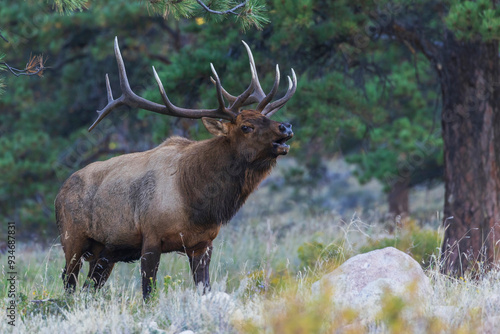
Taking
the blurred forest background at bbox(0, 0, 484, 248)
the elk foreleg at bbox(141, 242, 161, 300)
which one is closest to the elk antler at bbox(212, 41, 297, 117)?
the blurred forest background at bbox(0, 0, 484, 248)

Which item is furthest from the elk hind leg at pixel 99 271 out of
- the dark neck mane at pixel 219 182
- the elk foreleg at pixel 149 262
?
the dark neck mane at pixel 219 182

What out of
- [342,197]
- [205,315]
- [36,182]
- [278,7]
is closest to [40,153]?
[36,182]

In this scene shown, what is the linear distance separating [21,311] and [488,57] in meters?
5.81

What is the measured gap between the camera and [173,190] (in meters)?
5.97

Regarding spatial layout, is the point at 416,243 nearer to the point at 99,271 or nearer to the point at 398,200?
the point at 99,271

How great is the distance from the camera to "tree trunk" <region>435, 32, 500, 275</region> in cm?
770

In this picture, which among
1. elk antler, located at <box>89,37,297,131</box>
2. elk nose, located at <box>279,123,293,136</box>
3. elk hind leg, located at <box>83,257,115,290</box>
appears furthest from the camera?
elk hind leg, located at <box>83,257,115,290</box>

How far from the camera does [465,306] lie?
14.6 feet

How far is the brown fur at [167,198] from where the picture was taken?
583 centimetres

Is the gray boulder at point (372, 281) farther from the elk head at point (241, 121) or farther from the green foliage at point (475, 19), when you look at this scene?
the green foliage at point (475, 19)

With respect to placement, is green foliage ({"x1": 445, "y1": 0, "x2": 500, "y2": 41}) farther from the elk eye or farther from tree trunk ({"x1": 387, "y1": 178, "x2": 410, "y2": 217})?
tree trunk ({"x1": 387, "y1": 178, "x2": 410, "y2": 217})

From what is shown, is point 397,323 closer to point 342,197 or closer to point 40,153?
point 40,153

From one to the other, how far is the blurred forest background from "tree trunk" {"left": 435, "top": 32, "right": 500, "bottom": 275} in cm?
48

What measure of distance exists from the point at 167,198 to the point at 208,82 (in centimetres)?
301
